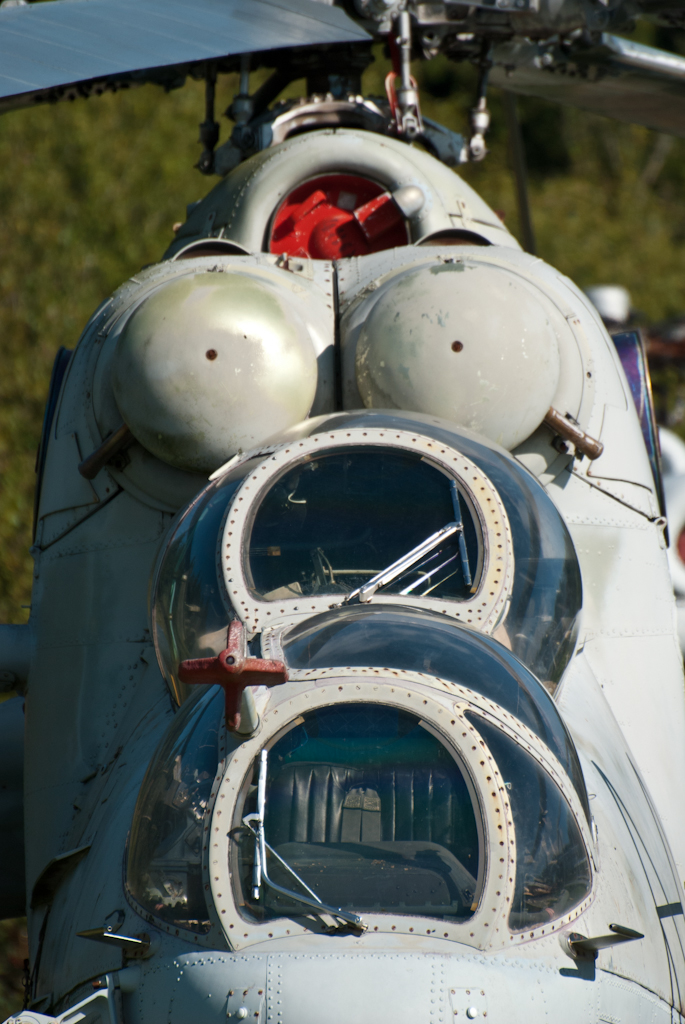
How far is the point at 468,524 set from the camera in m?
2.82

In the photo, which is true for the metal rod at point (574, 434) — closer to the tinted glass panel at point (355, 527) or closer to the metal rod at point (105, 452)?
the tinted glass panel at point (355, 527)

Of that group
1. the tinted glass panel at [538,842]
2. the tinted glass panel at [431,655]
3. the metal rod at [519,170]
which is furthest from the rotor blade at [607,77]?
the tinted glass panel at [538,842]

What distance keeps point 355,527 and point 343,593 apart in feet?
0.66

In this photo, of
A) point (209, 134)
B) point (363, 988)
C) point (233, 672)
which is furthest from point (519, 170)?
point (363, 988)

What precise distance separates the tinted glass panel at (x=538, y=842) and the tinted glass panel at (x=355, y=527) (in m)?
0.55

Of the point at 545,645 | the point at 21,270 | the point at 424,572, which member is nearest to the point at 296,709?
the point at 424,572

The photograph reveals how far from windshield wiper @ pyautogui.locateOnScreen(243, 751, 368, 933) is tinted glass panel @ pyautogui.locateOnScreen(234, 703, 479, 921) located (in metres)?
0.01

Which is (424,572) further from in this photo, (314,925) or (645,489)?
(645,489)

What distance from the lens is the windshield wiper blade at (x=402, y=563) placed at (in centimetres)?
265

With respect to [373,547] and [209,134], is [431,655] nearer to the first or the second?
[373,547]

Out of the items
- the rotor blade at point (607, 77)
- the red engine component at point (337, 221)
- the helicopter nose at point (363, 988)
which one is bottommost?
the helicopter nose at point (363, 988)

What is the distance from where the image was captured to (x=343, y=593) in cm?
270

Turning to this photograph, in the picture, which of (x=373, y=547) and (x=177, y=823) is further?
(x=373, y=547)

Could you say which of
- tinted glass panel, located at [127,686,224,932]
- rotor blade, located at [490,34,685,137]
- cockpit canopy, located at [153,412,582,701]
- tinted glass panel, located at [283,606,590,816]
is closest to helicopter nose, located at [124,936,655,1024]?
tinted glass panel, located at [127,686,224,932]
